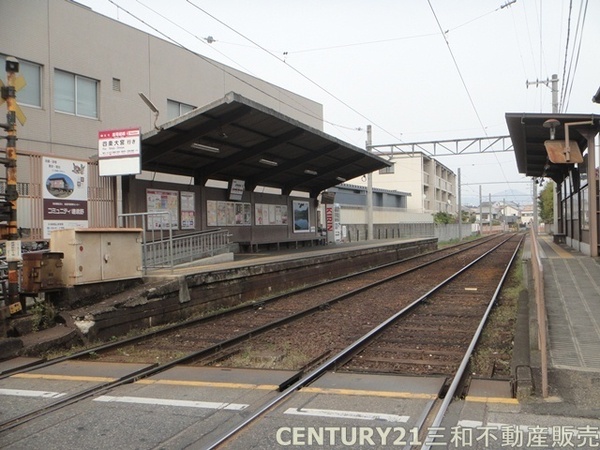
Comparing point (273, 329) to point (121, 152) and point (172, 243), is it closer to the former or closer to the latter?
point (172, 243)

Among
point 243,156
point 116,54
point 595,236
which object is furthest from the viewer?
point 116,54

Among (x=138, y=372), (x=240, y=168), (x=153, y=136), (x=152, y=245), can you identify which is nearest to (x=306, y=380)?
(x=138, y=372)

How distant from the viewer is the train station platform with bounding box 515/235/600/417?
4859 mm

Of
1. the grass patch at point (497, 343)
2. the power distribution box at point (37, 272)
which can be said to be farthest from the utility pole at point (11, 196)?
the grass patch at point (497, 343)

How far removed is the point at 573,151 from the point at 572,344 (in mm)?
9832

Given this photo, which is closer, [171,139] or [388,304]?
[388,304]

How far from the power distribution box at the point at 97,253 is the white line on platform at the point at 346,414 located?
5.69 m

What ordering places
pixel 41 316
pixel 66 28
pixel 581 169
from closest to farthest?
pixel 41 316 < pixel 581 169 < pixel 66 28

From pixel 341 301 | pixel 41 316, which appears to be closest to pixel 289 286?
pixel 341 301

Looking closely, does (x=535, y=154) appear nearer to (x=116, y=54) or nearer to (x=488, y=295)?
(x=488, y=295)

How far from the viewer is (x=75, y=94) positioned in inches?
816

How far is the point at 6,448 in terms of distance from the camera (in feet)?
13.6

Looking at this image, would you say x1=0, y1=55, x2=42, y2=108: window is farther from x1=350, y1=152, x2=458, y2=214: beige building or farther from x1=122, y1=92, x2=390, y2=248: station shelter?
x1=350, y1=152, x2=458, y2=214: beige building

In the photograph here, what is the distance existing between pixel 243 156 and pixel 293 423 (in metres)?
13.3
